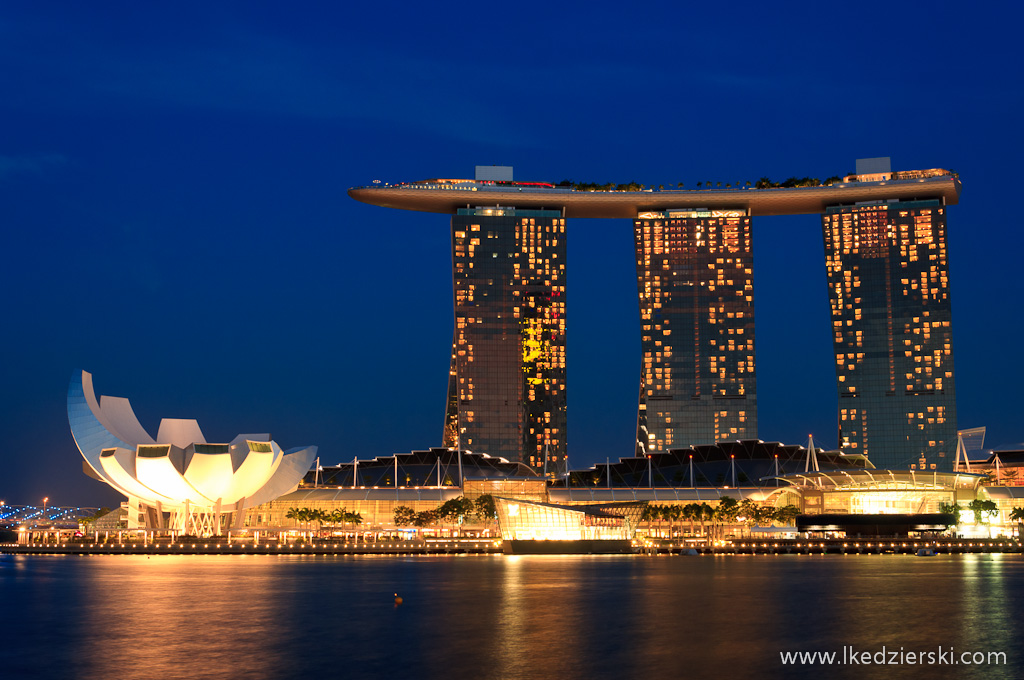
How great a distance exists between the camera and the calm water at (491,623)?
135ft

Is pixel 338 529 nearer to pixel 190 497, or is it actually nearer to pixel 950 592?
pixel 190 497

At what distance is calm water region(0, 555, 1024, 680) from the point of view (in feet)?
135

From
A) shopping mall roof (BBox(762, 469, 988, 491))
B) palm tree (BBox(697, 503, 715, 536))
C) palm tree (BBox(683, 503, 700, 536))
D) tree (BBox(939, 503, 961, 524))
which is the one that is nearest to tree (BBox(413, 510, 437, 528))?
palm tree (BBox(683, 503, 700, 536))

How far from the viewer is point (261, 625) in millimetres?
53969

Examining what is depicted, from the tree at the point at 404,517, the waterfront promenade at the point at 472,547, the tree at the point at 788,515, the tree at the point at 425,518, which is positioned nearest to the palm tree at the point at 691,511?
the tree at the point at 788,515

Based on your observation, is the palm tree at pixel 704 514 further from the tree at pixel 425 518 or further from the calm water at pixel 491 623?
the calm water at pixel 491 623

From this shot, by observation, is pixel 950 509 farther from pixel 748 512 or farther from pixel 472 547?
pixel 472 547

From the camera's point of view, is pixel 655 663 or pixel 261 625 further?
pixel 261 625

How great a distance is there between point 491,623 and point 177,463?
96.8 meters

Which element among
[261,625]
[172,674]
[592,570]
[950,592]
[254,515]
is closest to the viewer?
[172,674]

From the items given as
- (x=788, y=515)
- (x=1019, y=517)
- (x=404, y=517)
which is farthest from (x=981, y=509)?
(x=404, y=517)

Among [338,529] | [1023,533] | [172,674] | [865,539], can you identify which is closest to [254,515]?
[338,529]

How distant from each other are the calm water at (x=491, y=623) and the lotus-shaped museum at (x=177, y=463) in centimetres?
4859

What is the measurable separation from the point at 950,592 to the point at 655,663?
38.4 meters
